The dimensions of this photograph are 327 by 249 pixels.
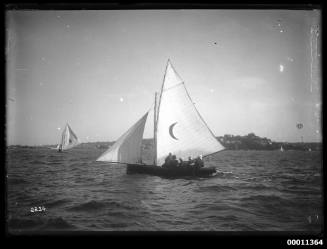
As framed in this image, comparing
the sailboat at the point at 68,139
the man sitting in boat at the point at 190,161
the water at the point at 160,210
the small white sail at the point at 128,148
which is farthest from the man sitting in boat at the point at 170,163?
the sailboat at the point at 68,139

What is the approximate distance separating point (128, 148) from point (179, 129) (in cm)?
409

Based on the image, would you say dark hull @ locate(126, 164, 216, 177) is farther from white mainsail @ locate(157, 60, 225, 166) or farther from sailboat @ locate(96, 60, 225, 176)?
white mainsail @ locate(157, 60, 225, 166)

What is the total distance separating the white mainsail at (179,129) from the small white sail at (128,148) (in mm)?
1876

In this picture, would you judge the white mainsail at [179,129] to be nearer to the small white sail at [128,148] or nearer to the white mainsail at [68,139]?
the small white sail at [128,148]

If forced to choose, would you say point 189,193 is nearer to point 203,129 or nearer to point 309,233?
point 203,129

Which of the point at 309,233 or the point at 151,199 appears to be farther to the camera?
the point at 151,199

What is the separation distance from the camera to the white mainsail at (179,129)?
57.9 feet

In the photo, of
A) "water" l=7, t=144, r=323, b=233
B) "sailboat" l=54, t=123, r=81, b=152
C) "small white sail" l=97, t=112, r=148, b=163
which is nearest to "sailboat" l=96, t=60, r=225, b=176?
"small white sail" l=97, t=112, r=148, b=163

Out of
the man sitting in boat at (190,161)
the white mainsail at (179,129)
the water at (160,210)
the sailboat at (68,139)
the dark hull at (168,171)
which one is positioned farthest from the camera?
the sailboat at (68,139)

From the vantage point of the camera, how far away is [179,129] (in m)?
17.7

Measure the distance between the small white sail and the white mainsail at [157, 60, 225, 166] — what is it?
6.15 feet
